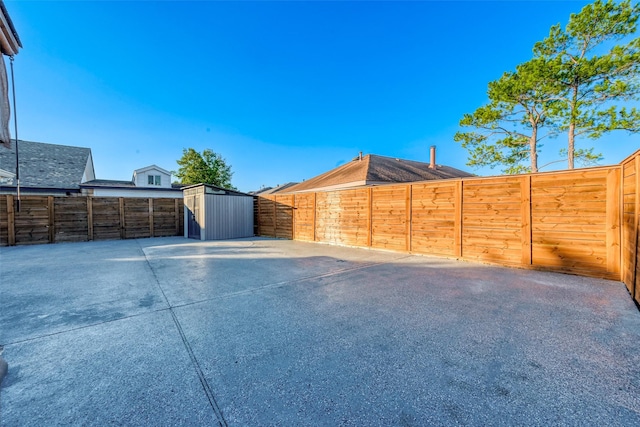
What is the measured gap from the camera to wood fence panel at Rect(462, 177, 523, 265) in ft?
17.5

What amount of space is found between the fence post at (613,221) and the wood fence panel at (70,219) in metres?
15.7

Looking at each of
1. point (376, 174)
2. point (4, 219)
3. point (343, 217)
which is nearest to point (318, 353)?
point (343, 217)

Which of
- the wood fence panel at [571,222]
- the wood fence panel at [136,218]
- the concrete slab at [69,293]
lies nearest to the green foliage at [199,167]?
the wood fence panel at [136,218]

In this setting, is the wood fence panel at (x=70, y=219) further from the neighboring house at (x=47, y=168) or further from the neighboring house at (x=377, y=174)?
the neighboring house at (x=377, y=174)

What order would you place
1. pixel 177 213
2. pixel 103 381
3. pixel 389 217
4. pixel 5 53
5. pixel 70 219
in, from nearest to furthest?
pixel 103 381 < pixel 5 53 < pixel 389 217 < pixel 70 219 < pixel 177 213

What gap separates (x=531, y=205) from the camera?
16.9ft

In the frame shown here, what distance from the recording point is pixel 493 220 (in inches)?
222

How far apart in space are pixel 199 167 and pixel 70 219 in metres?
15.4

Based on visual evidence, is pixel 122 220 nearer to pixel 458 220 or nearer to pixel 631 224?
pixel 458 220

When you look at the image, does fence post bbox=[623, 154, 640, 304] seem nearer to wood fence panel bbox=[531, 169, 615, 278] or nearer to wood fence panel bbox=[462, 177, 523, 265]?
wood fence panel bbox=[531, 169, 615, 278]

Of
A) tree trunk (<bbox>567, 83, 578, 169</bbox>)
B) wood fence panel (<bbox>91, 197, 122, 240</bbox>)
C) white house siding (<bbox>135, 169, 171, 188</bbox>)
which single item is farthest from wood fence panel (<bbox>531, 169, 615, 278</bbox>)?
white house siding (<bbox>135, 169, 171, 188</bbox>)

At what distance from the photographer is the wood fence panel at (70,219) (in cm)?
930

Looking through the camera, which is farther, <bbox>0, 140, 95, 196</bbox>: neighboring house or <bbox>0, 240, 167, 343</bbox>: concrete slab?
<bbox>0, 140, 95, 196</bbox>: neighboring house

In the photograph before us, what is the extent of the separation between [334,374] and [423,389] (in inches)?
23.7
